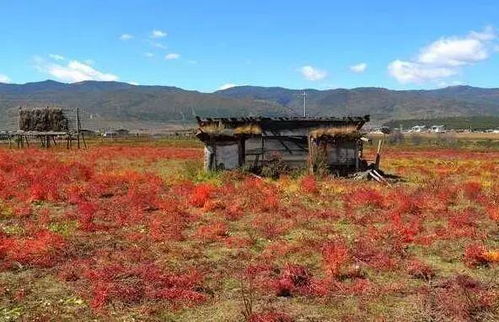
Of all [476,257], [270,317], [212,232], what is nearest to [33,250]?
[212,232]

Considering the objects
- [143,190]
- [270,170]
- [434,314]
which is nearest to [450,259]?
[434,314]

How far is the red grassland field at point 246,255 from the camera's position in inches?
387

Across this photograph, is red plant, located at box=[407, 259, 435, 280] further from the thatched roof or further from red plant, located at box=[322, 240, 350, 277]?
the thatched roof

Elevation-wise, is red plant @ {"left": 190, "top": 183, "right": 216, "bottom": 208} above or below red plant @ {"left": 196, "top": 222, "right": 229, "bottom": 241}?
above

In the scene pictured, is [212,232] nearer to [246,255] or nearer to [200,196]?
[246,255]

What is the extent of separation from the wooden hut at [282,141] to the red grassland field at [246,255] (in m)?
8.16

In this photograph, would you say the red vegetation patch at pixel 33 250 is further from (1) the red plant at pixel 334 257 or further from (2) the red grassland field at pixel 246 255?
(1) the red plant at pixel 334 257

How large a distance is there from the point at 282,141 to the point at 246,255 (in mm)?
19654

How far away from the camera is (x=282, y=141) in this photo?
32.6 m

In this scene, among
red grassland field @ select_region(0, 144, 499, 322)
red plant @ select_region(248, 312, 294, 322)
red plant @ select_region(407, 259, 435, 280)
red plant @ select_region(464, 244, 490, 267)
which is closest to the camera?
red plant @ select_region(248, 312, 294, 322)

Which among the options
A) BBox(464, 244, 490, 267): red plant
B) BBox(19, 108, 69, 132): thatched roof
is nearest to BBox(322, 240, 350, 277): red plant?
BBox(464, 244, 490, 267): red plant

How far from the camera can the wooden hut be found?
104 ft

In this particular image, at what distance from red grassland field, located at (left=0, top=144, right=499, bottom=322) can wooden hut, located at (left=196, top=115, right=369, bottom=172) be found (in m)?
8.16

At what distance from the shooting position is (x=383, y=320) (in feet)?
30.3
